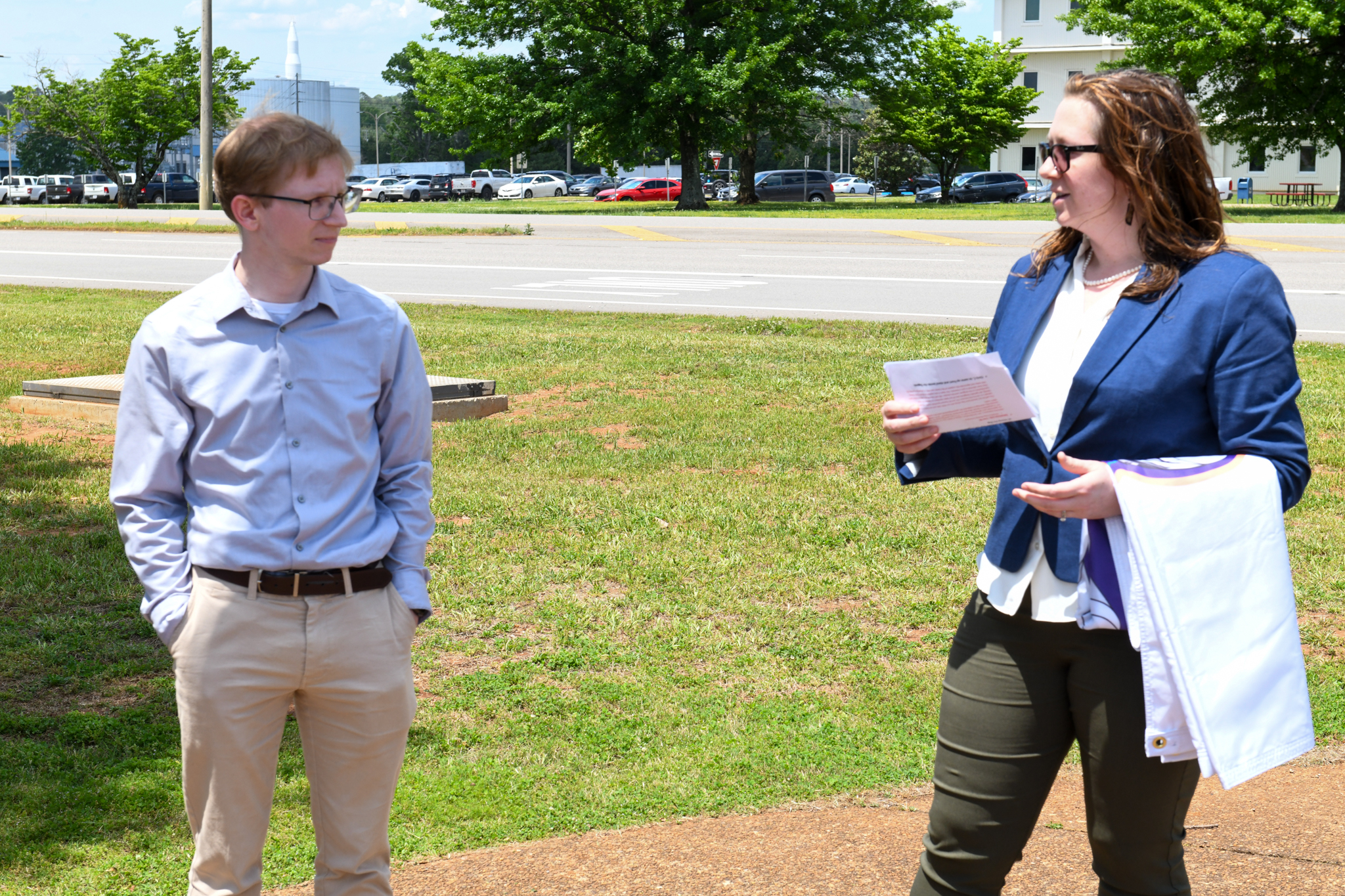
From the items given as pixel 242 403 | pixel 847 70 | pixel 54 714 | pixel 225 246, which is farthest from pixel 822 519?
pixel 847 70

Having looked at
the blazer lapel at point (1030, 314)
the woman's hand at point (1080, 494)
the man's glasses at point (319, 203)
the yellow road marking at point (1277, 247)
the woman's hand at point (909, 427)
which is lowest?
the woman's hand at point (1080, 494)

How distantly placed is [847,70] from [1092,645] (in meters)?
39.1

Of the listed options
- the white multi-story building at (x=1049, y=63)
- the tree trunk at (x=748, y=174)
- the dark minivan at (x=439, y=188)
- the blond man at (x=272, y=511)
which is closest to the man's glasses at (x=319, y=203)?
the blond man at (x=272, y=511)

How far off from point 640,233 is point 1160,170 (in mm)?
26091

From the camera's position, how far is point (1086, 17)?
35.7 meters

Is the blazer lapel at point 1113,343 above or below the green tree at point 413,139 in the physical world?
below

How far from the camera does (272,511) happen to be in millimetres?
2506

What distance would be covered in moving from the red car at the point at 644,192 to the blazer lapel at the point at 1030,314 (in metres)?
50.7

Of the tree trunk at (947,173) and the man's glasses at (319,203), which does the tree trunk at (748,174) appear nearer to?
the tree trunk at (947,173)

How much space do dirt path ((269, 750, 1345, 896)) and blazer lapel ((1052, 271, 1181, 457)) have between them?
161 cm

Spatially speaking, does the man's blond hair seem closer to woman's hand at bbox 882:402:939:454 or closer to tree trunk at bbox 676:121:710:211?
woman's hand at bbox 882:402:939:454

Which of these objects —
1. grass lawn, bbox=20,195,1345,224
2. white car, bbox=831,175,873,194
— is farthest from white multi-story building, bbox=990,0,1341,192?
grass lawn, bbox=20,195,1345,224

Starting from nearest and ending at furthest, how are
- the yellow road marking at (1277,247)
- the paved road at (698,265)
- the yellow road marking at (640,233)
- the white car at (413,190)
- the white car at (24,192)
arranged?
the paved road at (698,265) < the yellow road marking at (1277,247) < the yellow road marking at (640,233) < the white car at (413,190) < the white car at (24,192)

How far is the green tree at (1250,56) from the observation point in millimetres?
30844
